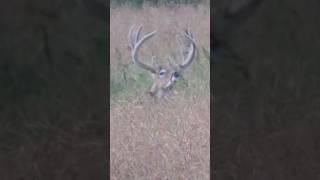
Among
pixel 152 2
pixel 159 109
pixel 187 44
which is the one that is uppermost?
pixel 152 2

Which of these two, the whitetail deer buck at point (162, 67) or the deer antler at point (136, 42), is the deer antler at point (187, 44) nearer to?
the whitetail deer buck at point (162, 67)

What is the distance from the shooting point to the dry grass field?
5930mm

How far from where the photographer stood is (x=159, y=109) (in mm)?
6000

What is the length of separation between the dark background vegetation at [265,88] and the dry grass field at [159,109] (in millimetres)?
102

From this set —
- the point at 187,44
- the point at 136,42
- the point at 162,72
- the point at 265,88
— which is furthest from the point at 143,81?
the point at 265,88

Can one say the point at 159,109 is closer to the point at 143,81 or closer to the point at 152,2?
the point at 143,81

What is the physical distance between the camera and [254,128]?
605cm

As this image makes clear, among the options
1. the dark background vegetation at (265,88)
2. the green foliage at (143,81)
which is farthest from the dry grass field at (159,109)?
the dark background vegetation at (265,88)

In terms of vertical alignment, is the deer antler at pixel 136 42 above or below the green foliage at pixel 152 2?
below

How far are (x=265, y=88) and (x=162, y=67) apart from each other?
0.70 meters

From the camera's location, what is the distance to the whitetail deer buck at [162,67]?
5930mm

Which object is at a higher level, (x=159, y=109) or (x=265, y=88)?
(x=265, y=88)
